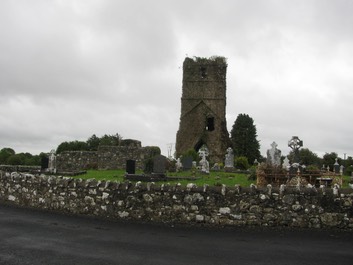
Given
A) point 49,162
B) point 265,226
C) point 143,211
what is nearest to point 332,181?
point 265,226

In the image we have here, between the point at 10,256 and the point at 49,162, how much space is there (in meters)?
17.9

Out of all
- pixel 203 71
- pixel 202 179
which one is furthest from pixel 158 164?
pixel 203 71

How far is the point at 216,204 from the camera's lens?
11.9 m

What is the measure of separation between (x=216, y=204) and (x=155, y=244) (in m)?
3.14

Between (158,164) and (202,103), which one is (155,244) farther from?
(202,103)

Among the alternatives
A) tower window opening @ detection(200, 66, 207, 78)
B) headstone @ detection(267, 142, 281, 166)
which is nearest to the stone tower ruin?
tower window opening @ detection(200, 66, 207, 78)

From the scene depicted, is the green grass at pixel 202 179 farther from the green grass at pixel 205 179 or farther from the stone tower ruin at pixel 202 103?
the stone tower ruin at pixel 202 103

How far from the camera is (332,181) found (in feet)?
58.0

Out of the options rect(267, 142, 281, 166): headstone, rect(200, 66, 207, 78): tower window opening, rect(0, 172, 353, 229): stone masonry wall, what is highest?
rect(200, 66, 207, 78): tower window opening

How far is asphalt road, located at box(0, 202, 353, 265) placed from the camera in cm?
795

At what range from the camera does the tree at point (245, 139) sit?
2111 inches

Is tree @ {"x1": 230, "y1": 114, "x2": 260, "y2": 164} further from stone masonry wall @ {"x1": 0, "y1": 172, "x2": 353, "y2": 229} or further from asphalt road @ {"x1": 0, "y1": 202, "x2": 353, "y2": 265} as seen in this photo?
asphalt road @ {"x1": 0, "y1": 202, "x2": 353, "y2": 265}

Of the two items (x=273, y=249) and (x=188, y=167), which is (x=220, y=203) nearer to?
(x=273, y=249)

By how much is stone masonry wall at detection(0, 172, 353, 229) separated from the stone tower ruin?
37.2m
